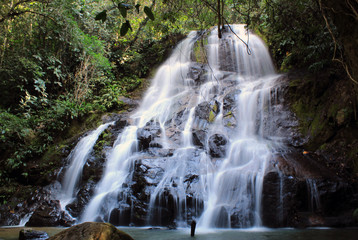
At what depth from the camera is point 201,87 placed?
10.9m

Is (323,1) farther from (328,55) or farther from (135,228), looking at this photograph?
(328,55)

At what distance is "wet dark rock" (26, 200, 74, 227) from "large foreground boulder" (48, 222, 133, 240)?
10.2 feet

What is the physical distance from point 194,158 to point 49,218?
12.0 ft

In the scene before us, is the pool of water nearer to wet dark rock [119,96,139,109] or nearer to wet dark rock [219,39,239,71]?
wet dark rock [119,96,139,109]

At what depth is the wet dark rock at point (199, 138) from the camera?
7.10 meters

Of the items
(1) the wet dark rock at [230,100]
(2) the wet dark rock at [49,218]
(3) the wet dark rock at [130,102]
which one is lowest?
(2) the wet dark rock at [49,218]

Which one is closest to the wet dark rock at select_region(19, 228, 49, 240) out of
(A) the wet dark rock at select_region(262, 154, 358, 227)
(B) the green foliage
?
(A) the wet dark rock at select_region(262, 154, 358, 227)

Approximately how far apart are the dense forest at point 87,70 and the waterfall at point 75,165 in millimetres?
727

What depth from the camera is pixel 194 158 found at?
6.23 metres

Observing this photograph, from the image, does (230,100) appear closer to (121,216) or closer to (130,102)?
(130,102)

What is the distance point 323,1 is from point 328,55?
5870 mm

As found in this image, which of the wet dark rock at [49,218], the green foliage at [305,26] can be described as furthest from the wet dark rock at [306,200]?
the wet dark rock at [49,218]

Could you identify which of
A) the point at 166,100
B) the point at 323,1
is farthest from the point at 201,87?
the point at 323,1

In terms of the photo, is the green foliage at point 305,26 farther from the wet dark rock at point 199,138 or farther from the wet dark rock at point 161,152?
the wet dark rock at point 161,152
